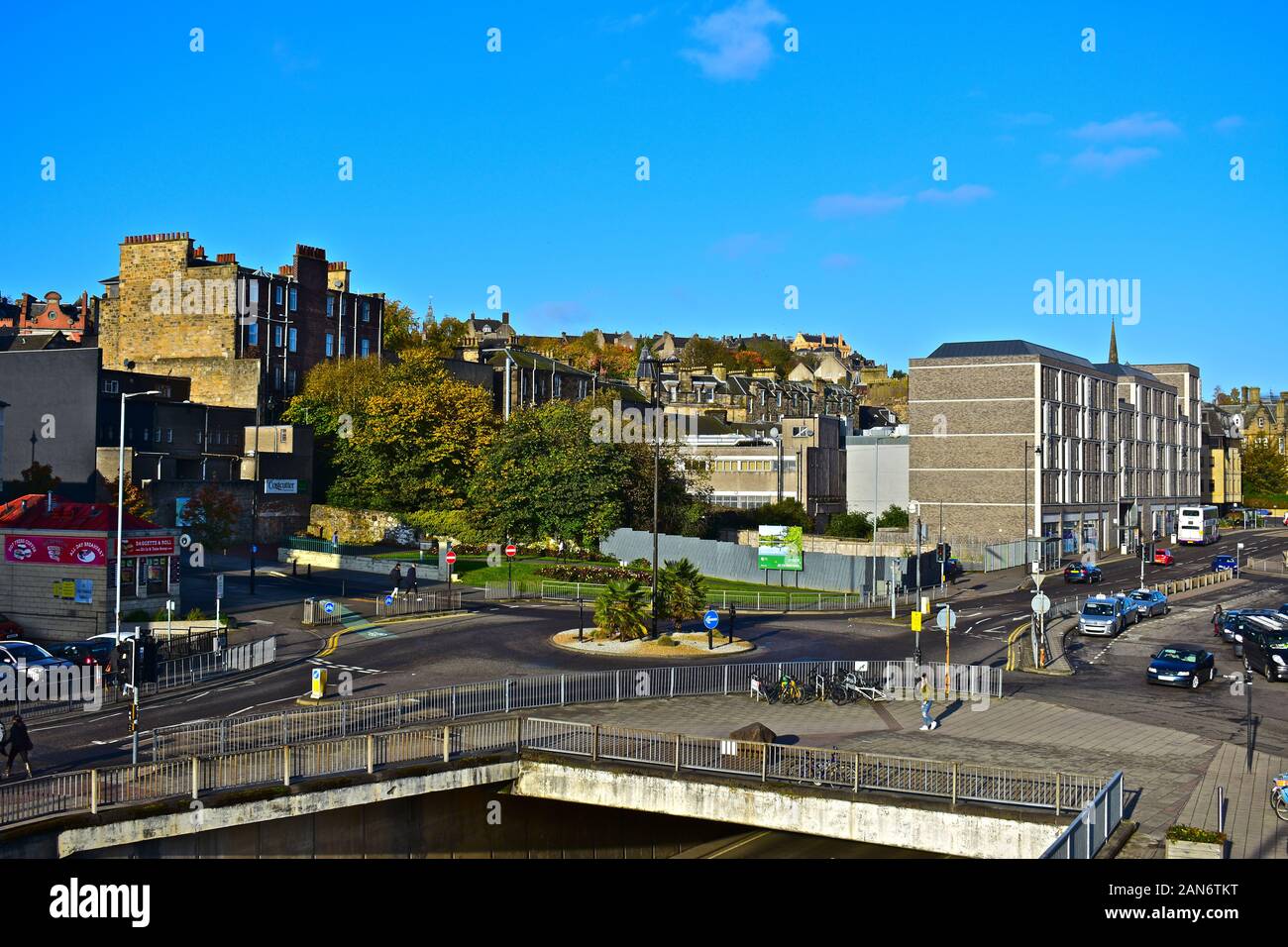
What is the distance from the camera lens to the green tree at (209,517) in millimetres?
62625

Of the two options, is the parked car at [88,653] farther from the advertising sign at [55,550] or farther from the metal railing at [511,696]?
the metal railing at [511,696]

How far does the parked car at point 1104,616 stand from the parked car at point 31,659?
3768cm

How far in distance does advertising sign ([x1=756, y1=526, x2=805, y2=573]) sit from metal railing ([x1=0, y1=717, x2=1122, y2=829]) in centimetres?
3621

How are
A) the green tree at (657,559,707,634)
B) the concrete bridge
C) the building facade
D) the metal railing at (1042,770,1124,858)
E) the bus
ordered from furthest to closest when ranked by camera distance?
1. the bus
2. the green tree at (657,559,707,634)
3. the building facade
4. the concrete bridge
5. the metal railing at (1042,770,1124,858)

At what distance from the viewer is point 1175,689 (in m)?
35.7

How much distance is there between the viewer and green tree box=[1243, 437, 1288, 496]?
14950 cm

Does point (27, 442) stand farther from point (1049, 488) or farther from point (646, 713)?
point (1049, 488)

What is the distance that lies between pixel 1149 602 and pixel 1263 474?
366 ft

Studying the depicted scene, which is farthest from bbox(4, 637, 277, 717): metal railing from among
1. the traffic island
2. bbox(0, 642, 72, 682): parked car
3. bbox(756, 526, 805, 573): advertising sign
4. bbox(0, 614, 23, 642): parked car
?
A: bbox(756, 526, 805, 573): advertising sign

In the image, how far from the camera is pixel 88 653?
33406 millimetres

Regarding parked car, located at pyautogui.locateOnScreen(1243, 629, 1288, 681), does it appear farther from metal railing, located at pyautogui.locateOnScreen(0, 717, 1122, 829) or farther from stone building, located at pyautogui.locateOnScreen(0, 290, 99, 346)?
stone building, located at pyautogui.locateOnScreen(0, 290, 99, 346)

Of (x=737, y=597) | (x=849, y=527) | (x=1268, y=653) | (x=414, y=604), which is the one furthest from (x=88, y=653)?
(x=849, y=527)
